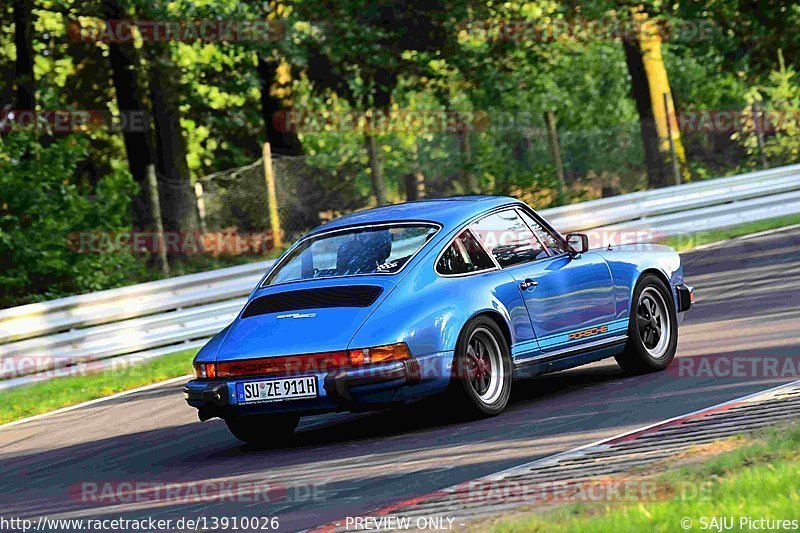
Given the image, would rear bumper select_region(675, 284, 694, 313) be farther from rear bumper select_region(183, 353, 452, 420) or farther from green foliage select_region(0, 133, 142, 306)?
green foliage select_region(0, 133, 142, 306)

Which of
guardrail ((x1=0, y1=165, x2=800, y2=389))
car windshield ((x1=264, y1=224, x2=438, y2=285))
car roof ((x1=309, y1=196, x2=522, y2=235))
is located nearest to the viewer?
car windshield ((x1=264, y1=224, x2=438, y2=285))

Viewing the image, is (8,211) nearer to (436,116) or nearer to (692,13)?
(692,13)

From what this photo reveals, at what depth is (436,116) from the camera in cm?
3834

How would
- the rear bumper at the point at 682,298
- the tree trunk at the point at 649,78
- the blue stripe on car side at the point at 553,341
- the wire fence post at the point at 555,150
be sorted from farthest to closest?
the tree trunk at the point at 649,78
the wire fence post at the point at 555,150
the rear bumper at the point at 682,298
the blue stripe on car side at the point at 553,341

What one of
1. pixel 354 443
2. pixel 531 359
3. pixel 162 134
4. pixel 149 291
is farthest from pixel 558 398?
pixel 162 134

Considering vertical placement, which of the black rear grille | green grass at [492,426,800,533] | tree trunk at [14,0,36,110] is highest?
tree trunk at [14,0,36,110]

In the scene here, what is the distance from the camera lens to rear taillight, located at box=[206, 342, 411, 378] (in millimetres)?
8977

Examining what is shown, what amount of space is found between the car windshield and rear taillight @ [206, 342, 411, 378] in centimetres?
79

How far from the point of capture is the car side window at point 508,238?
33.8ft

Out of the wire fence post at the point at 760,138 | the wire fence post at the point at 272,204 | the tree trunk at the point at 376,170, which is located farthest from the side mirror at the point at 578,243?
the wire fence post at the point at 760,138

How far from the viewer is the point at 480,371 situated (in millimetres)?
9602

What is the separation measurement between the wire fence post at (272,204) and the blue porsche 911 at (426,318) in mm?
14227

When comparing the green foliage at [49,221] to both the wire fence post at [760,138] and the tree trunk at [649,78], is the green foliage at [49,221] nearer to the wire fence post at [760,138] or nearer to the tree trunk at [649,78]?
the tree trunk at [649,78]

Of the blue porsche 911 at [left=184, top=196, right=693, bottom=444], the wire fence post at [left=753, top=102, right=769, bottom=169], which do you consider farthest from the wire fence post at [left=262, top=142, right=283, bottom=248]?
the blue porsche 911 at [left=184, top=196, right=693, bottom=444]
